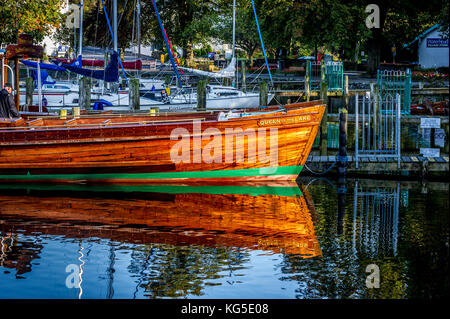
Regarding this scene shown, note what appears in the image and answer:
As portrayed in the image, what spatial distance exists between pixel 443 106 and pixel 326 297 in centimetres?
1793

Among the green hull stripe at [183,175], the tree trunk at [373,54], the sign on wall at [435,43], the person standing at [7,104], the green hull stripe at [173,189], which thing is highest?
the sign on wall at [435,43]

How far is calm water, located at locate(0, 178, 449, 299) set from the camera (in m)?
11.5

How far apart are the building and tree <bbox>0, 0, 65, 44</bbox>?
84.6ft

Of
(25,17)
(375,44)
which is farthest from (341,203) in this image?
(375,44)

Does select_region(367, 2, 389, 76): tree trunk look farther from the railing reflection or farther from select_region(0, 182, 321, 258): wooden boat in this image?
select_region(0, 182, 321, 258): wooden boat

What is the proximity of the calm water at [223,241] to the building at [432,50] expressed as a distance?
32040mm

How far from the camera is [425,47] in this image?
2037 inches

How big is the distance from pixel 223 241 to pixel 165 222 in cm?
211

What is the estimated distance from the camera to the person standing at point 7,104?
20.5m

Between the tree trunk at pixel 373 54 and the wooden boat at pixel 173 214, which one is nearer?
the wooden boat at pixel 173 214

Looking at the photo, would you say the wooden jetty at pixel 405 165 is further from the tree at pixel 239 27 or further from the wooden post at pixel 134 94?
the tree at pixel 239 27

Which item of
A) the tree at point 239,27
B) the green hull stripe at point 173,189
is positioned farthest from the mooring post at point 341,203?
the tree at point 239,27

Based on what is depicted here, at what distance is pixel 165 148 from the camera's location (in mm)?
20203
